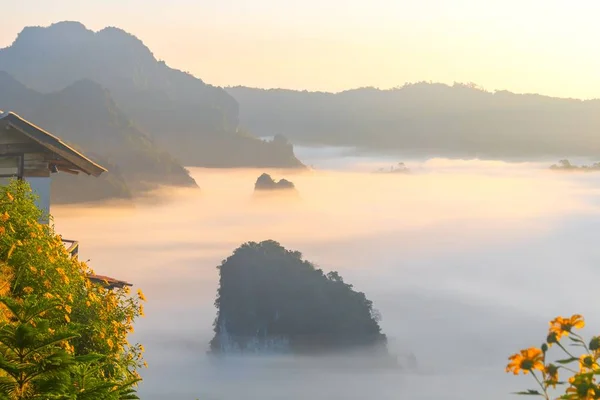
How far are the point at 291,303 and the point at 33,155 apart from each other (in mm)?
154832

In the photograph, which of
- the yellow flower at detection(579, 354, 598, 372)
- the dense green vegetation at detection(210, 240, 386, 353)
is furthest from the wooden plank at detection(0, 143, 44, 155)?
the dense green vegetation at detection(210, 240, 386, 353)

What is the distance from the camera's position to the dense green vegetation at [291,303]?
553ft

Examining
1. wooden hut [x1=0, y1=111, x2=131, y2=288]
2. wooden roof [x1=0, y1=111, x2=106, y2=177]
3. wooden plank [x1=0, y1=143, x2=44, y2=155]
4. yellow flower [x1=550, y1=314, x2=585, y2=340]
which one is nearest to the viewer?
yellow flower [x1=550, y1=314, x2=585, y2=340]

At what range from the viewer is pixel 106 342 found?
46.8 ft

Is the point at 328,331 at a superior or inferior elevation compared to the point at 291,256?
inferior

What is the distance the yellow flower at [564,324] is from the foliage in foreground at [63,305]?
15.0ft

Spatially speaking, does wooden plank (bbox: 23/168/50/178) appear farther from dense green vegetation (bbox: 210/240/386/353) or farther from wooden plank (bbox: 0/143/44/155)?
dense green vegetation (bbox: 210/240/386/353)

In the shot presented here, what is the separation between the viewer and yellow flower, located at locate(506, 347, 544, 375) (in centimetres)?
535

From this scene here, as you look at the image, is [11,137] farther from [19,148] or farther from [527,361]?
[527,361]

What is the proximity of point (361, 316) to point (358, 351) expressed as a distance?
1130 cm

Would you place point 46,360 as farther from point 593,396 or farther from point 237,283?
point 237,283

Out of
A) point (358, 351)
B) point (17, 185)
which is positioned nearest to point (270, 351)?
point (358, 351)

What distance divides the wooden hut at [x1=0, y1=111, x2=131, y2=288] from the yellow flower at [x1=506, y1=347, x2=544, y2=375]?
53.5 ft

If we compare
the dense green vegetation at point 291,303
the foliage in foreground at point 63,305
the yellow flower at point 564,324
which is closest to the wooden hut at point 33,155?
the foliage in foreground at point 63,305
